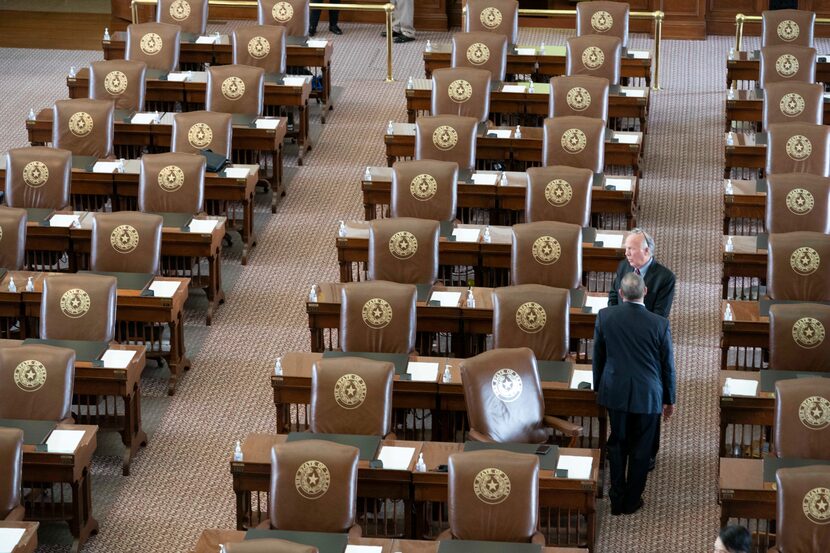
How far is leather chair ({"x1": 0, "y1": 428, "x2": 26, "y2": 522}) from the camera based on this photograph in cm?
682

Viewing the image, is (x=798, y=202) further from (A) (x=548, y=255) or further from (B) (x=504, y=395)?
(B) (x=504, y=395)

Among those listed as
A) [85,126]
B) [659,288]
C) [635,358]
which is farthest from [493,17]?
[635,358]

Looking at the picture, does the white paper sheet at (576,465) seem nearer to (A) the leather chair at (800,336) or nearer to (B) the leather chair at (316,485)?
(B) the leather chair at (316,485)

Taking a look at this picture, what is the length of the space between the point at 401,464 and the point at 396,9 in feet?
26.6

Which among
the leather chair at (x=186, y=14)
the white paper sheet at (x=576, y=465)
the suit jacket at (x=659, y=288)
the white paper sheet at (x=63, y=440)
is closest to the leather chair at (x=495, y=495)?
the white paper sheet at (x=576, y=465)

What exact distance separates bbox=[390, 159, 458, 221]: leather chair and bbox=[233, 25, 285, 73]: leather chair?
2703 mm

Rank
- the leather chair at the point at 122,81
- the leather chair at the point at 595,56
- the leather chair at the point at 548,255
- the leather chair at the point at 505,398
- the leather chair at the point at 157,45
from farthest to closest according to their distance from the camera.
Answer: the leather chair at the point at 157,45 < the leather chair at the point at 595,56 < the leather chair at the point at 122,81 < the leather chair at the point at 548,255 < the leather chair at the point at 505,398

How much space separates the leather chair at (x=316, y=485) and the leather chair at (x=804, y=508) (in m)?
1.86

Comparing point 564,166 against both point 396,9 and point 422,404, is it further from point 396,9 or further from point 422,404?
point 396,9

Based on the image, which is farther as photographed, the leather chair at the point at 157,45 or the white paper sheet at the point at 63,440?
the leather chair at the point at 157,45

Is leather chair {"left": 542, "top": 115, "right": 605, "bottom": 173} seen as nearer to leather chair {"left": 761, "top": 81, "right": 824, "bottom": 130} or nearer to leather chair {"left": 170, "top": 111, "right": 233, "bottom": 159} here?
leather chair {"left": 761, "top": 81, "right": 824, "bottom": 130}

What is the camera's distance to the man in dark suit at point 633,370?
279 inches

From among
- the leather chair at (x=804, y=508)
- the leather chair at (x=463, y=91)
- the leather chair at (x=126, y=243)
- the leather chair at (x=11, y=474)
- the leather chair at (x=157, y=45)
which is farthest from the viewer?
the leather chair at (x=157, y=45)

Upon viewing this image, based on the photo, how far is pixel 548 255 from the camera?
864 centimetres
